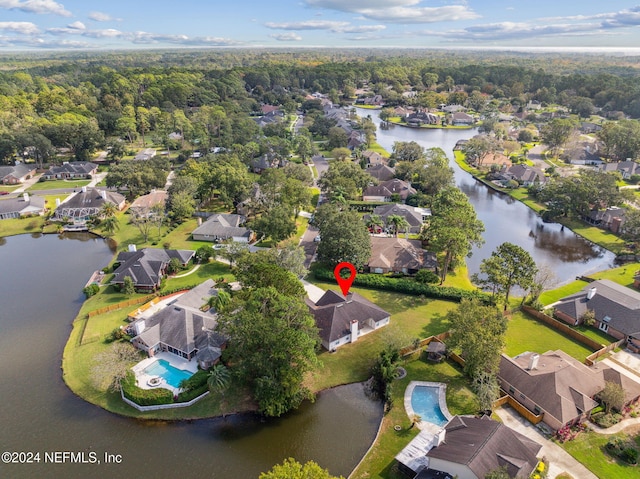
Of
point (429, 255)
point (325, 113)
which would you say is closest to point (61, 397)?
point (429, 255)

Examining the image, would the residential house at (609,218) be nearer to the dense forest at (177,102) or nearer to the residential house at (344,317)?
the residential house at (344,317)

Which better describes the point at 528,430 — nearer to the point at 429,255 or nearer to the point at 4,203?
the point at 429,255

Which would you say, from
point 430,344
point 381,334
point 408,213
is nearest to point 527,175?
point 408,213

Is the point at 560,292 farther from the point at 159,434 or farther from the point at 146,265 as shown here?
the point at 146,265

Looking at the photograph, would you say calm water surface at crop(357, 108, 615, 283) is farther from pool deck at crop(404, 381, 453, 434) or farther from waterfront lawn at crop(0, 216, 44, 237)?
waterfront lawn at crop(0, 216, 44, 237)

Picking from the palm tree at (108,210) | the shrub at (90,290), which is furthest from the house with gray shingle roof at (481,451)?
the palm tree at (108,210)
